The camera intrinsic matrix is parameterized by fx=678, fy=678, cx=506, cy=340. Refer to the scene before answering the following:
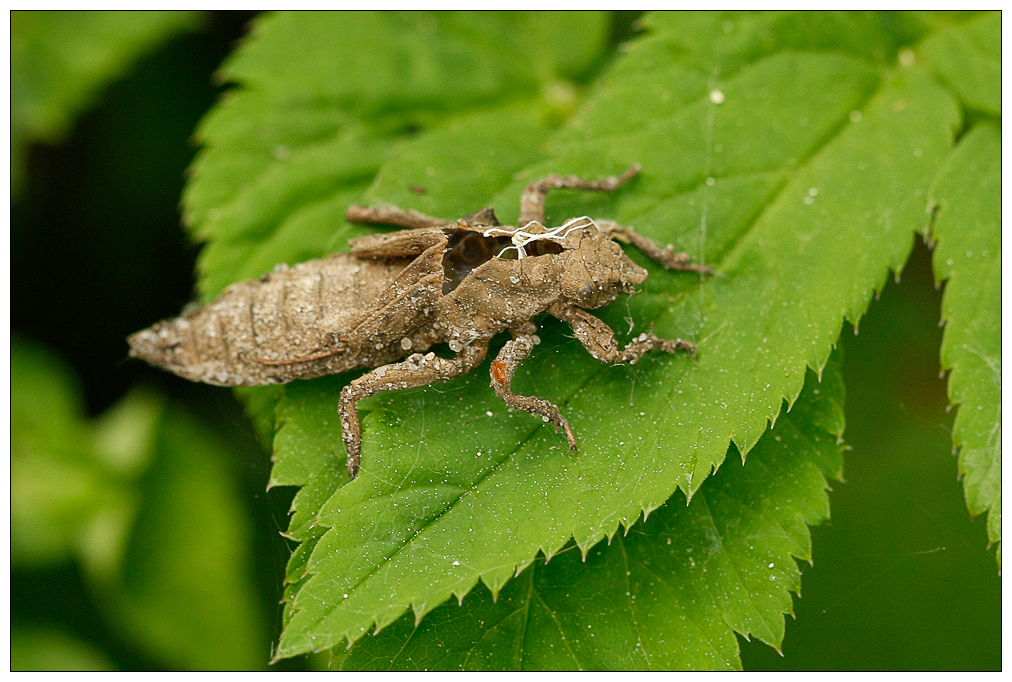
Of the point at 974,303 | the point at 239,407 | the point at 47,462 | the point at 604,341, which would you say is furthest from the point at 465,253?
the point at 47,462

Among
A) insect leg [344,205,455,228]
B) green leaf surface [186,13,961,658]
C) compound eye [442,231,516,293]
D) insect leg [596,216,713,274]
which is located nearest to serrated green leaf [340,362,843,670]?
green leaf surface [186,13,961,658]

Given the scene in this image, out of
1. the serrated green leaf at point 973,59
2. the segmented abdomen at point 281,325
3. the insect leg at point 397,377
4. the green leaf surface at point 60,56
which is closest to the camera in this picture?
the insect leg at point 397,377

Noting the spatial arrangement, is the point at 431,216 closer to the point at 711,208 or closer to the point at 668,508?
the point at 711,208

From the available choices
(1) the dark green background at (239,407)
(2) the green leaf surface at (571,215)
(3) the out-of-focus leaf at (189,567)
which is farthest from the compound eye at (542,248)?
(3) the out-of-focus leaf at (189,567)

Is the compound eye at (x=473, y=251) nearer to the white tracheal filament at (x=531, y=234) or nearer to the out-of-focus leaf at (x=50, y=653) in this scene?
the white tracheal filament at (x=531, y=234)

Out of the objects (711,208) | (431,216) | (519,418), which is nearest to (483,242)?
(431,216)

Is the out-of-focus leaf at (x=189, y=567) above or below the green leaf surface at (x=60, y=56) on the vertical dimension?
below
